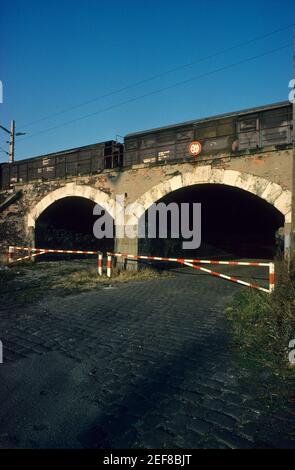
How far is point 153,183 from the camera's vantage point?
34.0 feet

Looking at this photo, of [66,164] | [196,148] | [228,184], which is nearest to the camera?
[228,184]

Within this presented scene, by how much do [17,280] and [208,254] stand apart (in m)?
10.5

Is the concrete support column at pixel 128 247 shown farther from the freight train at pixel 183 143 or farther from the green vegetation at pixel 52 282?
the freight train at pixel 183 143

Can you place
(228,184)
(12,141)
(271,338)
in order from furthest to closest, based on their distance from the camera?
(12,141), (228,184), (271,338)

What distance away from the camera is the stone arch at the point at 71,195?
11552mm

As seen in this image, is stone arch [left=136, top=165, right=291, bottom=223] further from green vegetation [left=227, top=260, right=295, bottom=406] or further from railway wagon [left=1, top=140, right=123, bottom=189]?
green vegetation [left=227, top=260, right=295, bottom=406]

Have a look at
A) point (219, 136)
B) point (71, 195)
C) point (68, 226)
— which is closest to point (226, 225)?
point (219, 136)

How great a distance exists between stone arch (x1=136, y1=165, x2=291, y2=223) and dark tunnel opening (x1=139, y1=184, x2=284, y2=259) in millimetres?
566

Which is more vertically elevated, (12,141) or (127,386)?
(12,141)

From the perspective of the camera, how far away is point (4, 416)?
2271mm

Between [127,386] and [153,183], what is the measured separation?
27.3 ft

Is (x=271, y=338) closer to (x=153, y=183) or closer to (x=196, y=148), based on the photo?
(x=196, y=148)

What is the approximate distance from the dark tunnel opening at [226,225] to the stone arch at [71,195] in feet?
7.62
